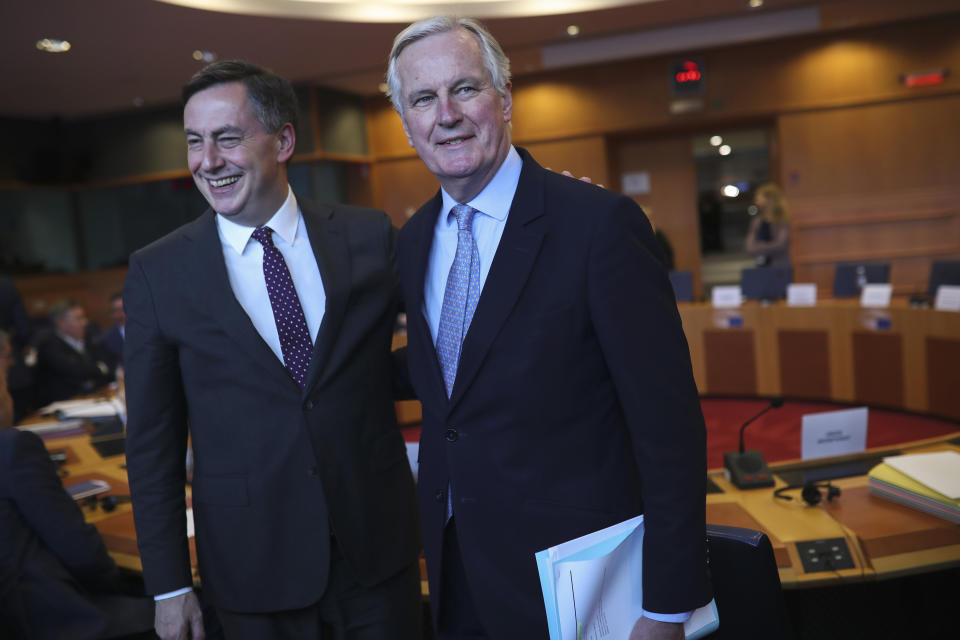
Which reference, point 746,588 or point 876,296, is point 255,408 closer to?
point 746,588

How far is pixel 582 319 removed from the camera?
122 cm

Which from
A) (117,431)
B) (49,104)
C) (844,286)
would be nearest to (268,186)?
(117,431)

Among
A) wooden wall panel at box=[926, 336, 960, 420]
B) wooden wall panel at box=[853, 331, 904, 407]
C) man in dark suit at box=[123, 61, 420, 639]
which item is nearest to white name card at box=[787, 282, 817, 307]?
wooden wall panel at box=[853, 331, 904, 407]

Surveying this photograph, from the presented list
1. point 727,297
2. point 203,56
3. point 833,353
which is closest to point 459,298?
point 833,353

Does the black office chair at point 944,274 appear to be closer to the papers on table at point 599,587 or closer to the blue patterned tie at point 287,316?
the papers on table at point 599,587

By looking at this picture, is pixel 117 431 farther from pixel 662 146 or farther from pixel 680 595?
pixel 662 146

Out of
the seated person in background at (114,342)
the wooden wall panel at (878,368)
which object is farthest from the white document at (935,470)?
the seated person in background at (114,342)

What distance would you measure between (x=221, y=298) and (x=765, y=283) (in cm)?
573

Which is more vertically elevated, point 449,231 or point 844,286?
point 449,231

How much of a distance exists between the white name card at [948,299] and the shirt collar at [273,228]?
16.3 ft

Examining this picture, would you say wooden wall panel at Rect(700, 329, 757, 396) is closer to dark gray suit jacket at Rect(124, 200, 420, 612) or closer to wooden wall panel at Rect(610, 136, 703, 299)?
wooden wall panel at Rect(610, 136, 703, 299)

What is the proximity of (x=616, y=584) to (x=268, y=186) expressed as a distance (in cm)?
105

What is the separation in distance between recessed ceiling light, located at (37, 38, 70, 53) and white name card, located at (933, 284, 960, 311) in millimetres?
6956

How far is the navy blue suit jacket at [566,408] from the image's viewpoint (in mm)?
1185
